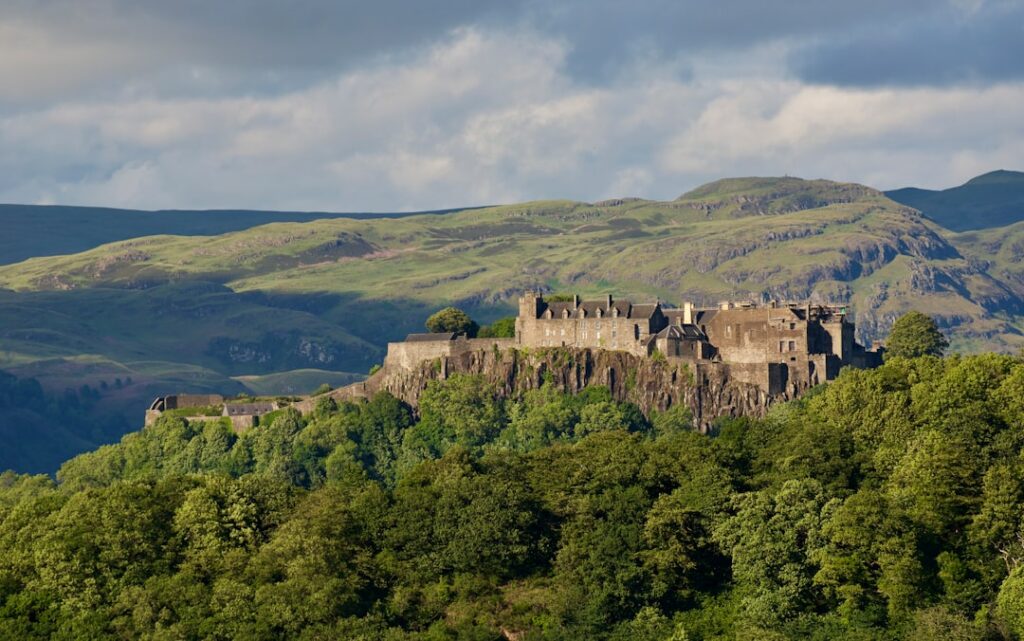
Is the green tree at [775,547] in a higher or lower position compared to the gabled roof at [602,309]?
lower

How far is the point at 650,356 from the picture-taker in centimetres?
18225

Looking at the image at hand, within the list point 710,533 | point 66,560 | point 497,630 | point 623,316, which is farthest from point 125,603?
point 623,316

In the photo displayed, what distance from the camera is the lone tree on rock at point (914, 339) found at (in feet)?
598

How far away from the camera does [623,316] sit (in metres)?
188

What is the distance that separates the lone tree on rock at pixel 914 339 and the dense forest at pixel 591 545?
177 feet

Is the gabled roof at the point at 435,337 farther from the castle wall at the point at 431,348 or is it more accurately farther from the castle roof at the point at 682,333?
the castle roof at the point at 682,333

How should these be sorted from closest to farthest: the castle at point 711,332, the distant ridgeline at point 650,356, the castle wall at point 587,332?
the distant ridgeline at point 650,356 → the castle at point 711,332 → the castle wall at point 587,332

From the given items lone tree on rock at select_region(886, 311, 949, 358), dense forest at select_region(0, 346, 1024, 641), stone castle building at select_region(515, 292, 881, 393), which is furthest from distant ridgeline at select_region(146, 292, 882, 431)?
dense forest at select_region(0, 346, 1024, 641)

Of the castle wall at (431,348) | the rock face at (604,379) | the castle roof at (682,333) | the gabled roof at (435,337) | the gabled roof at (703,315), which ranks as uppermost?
the gabled roof at (703,315)

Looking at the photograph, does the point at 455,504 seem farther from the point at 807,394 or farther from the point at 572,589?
the point at 807,394

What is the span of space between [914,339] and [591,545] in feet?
263

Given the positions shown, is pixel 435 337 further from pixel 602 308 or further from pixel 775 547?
pixel 775 547

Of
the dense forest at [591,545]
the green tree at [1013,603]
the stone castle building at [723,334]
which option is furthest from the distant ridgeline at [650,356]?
the green tree at [1013,603]

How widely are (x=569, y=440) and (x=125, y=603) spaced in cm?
7396
